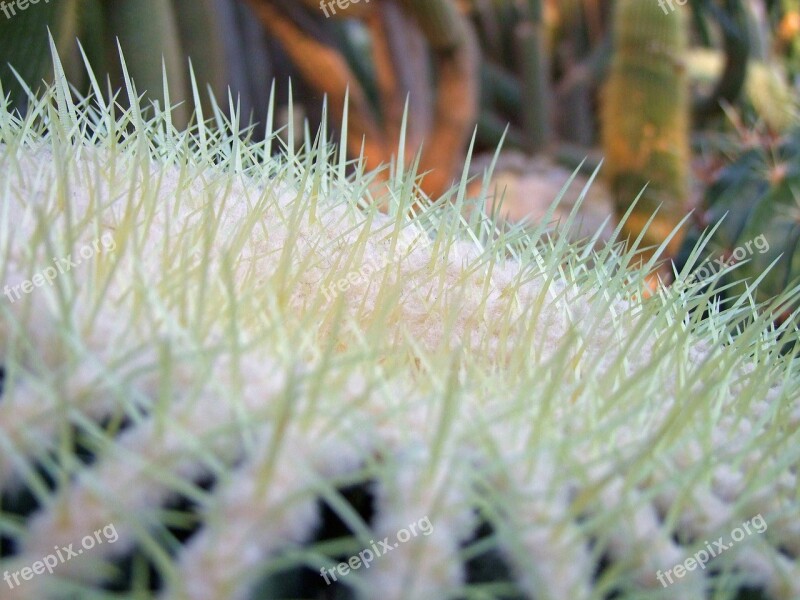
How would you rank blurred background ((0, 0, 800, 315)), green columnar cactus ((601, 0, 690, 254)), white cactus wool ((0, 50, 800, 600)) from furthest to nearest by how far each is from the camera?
green columnar cactus ((601, 0, 690, 254)), blurred background ((0, 0, 800, 315)), white cactus wool ((0, 50, 800, 600))

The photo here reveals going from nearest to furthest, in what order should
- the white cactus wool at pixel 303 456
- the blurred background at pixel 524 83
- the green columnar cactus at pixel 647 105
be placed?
1. the white cactus wool at pixel 303 456
2. the blurred background at pixel 524 83
3. the green columnar cactus at pixel 647 105

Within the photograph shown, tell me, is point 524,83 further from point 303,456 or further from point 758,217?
point 303,456

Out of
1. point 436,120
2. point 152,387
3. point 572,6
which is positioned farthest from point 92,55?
point 572,6

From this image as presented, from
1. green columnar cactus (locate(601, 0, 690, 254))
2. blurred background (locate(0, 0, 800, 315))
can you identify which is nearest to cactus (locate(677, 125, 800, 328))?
blurred background (locate(0, 0, 800, 315))

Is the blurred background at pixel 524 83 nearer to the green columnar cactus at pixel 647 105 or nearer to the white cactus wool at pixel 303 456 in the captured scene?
the green columnar cactus at pixel 647 105

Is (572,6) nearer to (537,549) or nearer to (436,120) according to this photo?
(436,120)

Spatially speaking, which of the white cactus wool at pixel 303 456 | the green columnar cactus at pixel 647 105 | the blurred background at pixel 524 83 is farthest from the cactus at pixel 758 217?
the white cactus wool at pixel 303 456

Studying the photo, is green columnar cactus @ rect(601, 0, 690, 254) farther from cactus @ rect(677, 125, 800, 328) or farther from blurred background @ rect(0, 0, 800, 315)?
cactus @ rect(677, 125, 800, 328)
